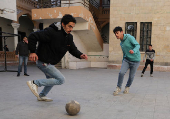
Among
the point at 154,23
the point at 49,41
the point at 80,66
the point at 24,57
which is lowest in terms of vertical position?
the point at 80,66

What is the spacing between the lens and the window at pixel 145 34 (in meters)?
12.0

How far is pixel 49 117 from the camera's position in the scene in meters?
2.91

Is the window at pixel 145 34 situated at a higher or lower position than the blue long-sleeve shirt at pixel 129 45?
higher

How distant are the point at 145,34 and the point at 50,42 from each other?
10250 mm

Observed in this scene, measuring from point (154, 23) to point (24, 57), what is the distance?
8.93 meters

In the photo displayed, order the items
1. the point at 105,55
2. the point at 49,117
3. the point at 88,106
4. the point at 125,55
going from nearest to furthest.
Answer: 1. the point at 49,117
2. the point at 88,106
3. the point at 125,55
4. the point at 105,55

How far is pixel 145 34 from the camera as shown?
1207 cm

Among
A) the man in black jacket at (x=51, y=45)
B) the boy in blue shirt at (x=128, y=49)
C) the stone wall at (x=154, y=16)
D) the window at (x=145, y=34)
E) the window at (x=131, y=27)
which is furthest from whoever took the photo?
the window at (x=131, y=27)

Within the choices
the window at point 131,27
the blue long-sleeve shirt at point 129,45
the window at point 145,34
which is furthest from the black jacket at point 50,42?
the window at point 145,34

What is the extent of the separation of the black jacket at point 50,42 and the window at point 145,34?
9839mm

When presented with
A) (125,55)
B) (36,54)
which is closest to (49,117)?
(36,54)

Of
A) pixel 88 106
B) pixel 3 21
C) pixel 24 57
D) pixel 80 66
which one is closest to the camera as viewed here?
pixel 88 106

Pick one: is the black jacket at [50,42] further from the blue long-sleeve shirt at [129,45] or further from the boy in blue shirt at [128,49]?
the blue long-sleeve shirt at [129,45]

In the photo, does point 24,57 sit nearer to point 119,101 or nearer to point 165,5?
point 119,101
